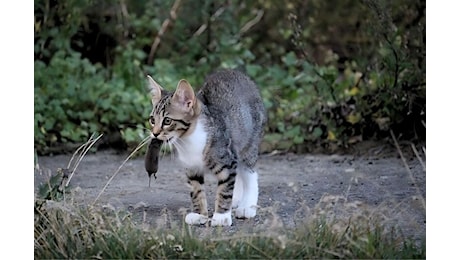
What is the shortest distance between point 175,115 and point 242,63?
13.4 feet

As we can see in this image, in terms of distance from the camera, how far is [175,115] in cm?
485

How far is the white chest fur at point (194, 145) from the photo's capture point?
4.92m

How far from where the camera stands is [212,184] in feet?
20.6

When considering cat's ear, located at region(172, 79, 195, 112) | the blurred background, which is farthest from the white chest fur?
the blurred background

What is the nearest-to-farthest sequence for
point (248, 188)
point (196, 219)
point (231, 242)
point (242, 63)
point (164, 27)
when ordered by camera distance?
point (231, 242)
point (196, 219)
point (248, 188)
point (242, 63)
point (164, 27)

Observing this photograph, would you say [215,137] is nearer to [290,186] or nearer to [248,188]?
[248,188]

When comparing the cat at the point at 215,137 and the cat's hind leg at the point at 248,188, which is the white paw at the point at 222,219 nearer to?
the cat at the point at 215,137

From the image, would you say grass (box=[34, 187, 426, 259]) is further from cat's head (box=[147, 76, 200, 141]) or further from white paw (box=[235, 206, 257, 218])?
white paw (box=[235, 206, 257, 218])

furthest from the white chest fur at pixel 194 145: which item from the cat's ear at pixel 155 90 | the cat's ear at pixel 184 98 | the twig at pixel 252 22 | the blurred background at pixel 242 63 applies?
the twig at pixel 252 22

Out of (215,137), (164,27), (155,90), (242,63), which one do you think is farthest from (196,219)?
(164,27)

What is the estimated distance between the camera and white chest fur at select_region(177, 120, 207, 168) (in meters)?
4.92

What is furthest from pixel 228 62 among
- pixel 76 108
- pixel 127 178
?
pixel 127 178

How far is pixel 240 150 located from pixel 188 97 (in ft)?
1.89

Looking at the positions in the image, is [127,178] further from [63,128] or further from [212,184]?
[63,128]
